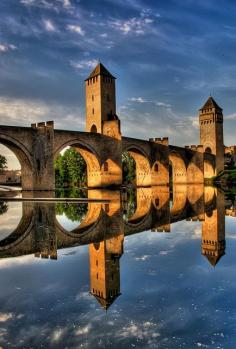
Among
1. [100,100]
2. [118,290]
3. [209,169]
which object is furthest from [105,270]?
[209,169]

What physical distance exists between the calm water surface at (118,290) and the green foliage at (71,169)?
54.2 meters

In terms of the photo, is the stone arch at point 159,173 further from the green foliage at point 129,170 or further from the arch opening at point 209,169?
the arch opening at point 209,169

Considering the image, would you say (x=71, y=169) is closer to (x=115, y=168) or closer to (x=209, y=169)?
(x=209, y=169)

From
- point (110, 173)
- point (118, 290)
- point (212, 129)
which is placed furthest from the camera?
point (212, 129)

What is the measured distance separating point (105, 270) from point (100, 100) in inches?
1561

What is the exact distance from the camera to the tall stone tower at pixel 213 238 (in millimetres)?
6443

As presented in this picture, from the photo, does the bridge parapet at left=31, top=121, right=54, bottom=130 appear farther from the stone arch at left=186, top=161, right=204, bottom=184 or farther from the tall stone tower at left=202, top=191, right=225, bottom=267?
the stone arch at left=186, top=161, right=204, bottom=184

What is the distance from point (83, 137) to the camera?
37.1m

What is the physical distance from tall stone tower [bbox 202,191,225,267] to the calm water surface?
0.10 ft

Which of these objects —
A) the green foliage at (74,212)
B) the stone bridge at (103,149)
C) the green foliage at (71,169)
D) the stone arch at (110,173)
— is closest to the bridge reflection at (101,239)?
the green foliage at (74,212)

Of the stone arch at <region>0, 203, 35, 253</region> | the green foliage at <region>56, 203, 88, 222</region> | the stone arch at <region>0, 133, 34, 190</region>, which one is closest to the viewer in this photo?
the stone arch at <region>0, 203, 35, 253</region>

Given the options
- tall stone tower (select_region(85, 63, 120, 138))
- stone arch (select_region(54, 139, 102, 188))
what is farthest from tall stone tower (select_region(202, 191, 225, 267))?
tall stone tower (select_region(85, 63, 120, 138))

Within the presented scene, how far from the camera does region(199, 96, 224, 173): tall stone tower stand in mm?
67625

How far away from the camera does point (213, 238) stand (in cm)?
819
